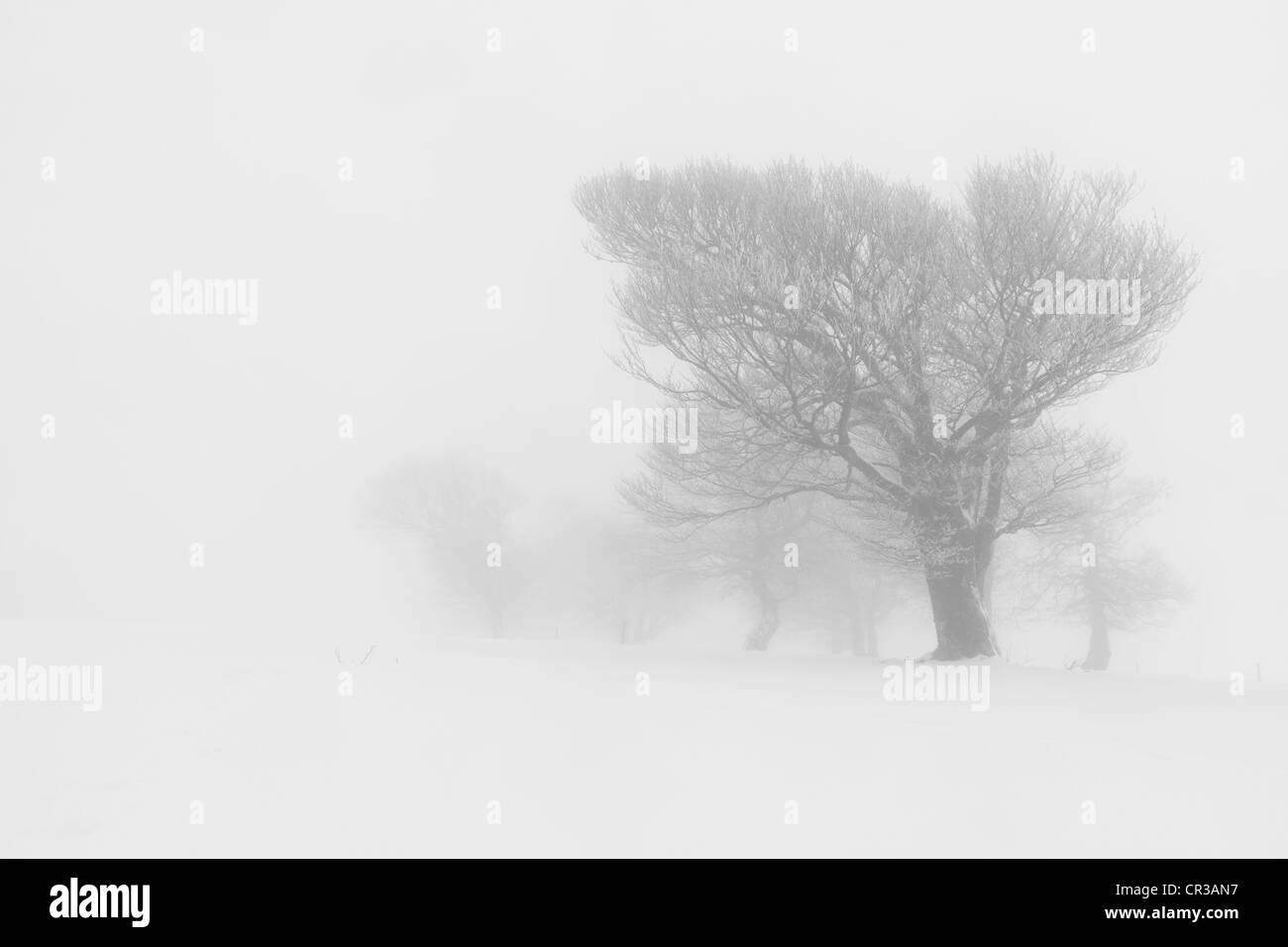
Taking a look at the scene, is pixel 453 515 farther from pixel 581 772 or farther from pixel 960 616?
pixel 581 772

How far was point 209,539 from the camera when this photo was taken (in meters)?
80.5

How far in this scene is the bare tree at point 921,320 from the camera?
585 inches

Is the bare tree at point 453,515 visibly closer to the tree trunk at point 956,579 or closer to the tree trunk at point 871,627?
the tree trunk at point 871,627

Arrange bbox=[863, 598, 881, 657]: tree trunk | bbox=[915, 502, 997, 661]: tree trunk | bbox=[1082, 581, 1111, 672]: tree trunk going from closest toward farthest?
bbox=[915, 502, 997, 661]: tree trunk < bbox=[1082, 581, 1111, 672]: tree trunk < bbox=[863, 598, 881, 657]: tree trunk

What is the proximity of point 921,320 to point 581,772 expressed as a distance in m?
11.6

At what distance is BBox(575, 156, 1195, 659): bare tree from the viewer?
14867mm

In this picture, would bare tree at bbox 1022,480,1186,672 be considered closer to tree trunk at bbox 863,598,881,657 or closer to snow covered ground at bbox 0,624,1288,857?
tree trunk at bbox 863,598,881,657

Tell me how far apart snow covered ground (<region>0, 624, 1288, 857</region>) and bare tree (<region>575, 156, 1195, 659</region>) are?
644 centimetres

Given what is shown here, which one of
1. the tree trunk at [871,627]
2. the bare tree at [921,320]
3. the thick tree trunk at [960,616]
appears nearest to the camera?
the bare tree at [921,320]

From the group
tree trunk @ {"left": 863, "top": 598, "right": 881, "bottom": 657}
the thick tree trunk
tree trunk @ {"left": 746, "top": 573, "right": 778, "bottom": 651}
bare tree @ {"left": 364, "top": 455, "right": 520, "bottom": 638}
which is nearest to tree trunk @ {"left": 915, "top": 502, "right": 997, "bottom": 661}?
the thick tree trunk

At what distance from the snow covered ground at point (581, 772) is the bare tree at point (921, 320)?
6443 mm

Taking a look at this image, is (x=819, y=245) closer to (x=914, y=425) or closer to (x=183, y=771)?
(x=914, y=425)

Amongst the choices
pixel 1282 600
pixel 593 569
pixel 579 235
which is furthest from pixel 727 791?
pixel 1282 600

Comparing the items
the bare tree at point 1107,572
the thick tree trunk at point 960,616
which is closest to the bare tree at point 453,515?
the bare tree at point 1107,572
